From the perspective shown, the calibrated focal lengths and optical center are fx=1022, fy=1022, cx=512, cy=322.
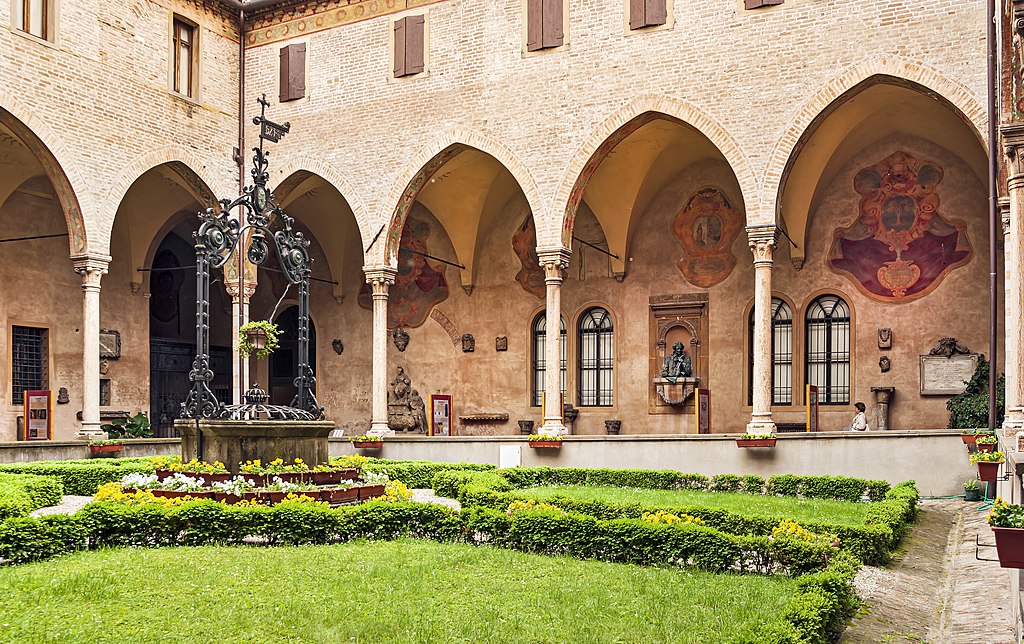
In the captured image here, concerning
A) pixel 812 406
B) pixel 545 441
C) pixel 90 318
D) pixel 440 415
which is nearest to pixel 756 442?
pixel 812 406

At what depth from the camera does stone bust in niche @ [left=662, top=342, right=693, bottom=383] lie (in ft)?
67.2

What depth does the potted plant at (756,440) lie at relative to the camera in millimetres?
15578

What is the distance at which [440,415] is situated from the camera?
22.2 metres

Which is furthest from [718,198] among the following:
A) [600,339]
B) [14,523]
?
[14,523]

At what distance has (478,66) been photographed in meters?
19.2

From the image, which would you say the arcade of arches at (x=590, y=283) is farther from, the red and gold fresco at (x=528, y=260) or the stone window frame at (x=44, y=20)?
the stone window frame at (x=44, y=20)

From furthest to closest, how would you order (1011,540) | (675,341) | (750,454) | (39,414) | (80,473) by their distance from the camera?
(675,341) < (39,414) < (750,454) < (80,473) < (1011,540)

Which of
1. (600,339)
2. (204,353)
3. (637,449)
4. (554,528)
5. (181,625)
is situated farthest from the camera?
(600,339)

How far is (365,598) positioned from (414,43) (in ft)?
49.1

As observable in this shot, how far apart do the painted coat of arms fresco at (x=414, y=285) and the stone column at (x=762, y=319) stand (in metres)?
8.92

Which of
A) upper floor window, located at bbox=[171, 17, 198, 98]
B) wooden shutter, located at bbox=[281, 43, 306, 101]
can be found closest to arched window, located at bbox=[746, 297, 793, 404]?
wooden shutter, located at bbox=[281, 43, 306, 101]

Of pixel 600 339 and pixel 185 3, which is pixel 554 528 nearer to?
pixel 600 339

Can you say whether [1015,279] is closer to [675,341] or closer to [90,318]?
[675,341]

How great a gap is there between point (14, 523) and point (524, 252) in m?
15.6
